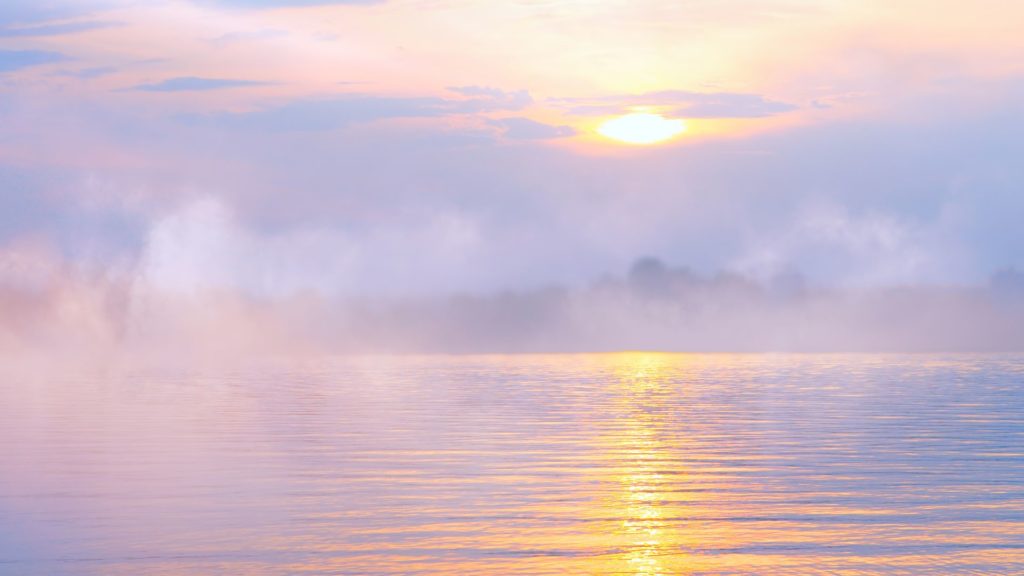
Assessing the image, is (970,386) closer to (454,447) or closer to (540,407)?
(540,407)

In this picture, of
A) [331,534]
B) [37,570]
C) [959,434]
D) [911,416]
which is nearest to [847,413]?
[911,416]

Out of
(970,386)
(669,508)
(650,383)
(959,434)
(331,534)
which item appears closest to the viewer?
(331,534)

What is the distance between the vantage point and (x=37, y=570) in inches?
831

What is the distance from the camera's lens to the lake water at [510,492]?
22047 mm

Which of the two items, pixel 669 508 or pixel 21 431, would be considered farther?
pixel 21 431

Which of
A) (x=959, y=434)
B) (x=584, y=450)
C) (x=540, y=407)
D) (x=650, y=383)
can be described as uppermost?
(x=584, y=450)

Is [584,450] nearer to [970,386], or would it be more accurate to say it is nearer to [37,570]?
[37,570]

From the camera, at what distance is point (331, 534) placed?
24.5 metres

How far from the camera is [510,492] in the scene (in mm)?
29922

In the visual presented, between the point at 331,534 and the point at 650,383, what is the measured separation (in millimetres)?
86156

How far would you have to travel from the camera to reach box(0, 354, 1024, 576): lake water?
2205 cm

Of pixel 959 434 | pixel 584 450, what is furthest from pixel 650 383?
→ pixel 584 450

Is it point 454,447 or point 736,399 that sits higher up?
point 454,447

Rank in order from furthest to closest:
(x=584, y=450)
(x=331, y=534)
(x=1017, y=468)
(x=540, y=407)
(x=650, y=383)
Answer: (x=650, y=383) → (x=540, y=407) → (x=584, y=450) → (x=1017, y=468) → (x=331, y=534)
